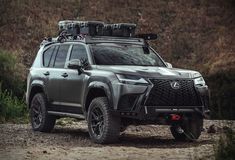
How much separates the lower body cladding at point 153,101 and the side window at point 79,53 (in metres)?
1.66

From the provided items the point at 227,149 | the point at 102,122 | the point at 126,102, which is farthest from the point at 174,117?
the point at 227,149

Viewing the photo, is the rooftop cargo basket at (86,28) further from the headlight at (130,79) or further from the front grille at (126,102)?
the front grille at (126,102)

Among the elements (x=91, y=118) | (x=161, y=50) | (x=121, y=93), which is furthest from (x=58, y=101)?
(x=161, y=50)

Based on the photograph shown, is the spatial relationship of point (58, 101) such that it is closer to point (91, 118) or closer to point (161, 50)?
point (91, 118)

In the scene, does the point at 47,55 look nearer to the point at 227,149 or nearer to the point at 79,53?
the point at 79,53

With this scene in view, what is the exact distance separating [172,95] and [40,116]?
3.92 meters

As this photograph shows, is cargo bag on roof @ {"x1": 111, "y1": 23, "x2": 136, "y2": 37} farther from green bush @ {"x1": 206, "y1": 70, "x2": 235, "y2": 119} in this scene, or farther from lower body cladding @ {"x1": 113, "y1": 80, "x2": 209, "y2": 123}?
green bush @ {"x1": 206, "y1": 70, "x2": 235, "y2": 119}

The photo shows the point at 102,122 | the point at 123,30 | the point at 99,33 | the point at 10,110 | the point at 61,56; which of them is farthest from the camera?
the point at 10,110

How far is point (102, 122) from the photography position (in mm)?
11883

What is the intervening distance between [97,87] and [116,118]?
0.73 meters

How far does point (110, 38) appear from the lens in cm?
1327

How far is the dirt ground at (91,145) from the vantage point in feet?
31.3

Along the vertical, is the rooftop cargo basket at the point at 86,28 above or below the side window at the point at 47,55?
above

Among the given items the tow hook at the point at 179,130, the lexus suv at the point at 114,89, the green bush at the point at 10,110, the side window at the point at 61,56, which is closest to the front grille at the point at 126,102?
the lexus suv at the point at 114,89
